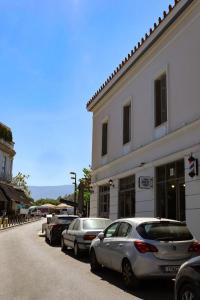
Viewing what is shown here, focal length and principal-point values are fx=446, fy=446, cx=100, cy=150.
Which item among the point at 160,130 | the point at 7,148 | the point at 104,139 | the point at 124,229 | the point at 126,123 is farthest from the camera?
the point at 7,148

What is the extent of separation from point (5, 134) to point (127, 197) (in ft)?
127

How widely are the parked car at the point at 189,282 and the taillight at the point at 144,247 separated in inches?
110

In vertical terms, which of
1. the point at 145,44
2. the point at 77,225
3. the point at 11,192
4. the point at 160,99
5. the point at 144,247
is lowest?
the point at 144,247

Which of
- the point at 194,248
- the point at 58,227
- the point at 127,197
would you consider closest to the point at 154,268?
the point at 194,248

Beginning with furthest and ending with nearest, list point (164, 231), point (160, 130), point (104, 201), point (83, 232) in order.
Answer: point (104, 201) < point (160, 130) < point (83, 232) < point (164, 231)

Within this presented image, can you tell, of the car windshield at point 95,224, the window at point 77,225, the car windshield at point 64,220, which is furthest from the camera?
the car windshield at point 64,220

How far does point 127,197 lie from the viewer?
70.2 feet

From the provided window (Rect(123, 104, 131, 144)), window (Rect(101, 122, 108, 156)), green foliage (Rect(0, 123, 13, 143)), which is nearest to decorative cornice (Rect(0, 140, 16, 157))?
green foliage (Rect(0, 123, 13, 143))

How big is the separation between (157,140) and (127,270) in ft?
27.4

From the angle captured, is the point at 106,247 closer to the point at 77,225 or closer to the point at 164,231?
the point at 164,231

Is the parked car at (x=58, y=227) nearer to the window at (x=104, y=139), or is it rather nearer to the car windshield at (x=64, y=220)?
the car windshield at (x=64, y=220)

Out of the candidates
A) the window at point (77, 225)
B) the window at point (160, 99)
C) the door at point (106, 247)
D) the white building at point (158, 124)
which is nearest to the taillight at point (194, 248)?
the door at point (106, 247)

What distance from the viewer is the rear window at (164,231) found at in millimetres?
9836

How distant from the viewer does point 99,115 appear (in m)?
26.8
